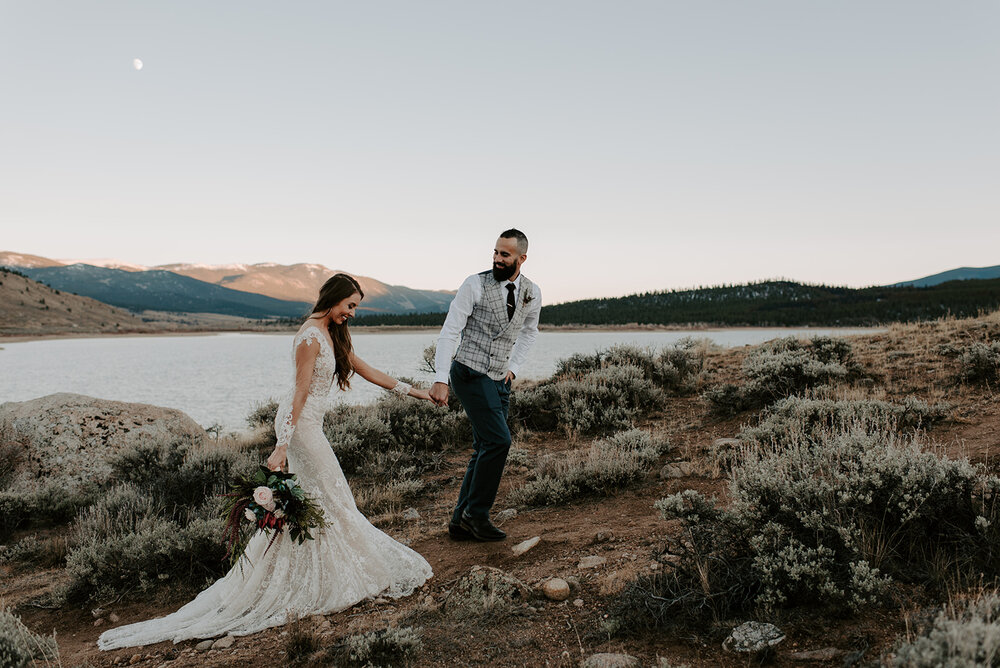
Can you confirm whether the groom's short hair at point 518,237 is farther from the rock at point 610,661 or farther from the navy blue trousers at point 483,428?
the rock at point 610,661

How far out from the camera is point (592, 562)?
4305mm

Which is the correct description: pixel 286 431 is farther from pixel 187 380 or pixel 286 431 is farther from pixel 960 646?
pixel 187 380

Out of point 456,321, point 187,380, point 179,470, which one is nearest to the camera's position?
point 456,321

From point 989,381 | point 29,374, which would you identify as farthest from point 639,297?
point 989,381

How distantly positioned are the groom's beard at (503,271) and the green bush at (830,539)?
236 centimetres

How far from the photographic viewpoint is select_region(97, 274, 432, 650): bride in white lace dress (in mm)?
4051

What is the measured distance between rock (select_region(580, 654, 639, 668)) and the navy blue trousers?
2.08m

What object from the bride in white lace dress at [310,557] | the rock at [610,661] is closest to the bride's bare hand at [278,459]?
the bride in white lace dress at [310,557]

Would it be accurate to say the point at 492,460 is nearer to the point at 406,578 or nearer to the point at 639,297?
the point at 406,578

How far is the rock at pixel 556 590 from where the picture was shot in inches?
149

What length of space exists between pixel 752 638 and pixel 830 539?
3.18ft

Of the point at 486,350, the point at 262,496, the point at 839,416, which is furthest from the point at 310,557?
the point at 839,416

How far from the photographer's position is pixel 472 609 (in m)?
3.68

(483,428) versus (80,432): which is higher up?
(483,428)
